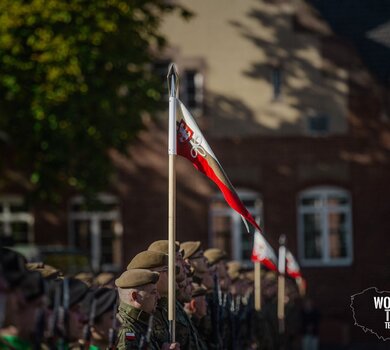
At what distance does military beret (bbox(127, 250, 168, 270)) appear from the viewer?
940 centimetres

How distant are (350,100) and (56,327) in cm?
2817

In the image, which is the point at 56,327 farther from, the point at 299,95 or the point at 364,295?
the point at 364,295

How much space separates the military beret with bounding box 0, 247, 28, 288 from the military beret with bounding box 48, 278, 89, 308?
43.5 inches

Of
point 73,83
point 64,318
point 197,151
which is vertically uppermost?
point 73,83

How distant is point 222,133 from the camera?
114 ft

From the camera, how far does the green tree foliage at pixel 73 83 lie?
88.7 feet

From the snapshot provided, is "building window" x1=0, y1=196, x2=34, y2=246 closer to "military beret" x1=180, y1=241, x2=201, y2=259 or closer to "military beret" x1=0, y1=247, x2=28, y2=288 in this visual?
"military beret" x1=180, y1=241, x2=201, y2=259

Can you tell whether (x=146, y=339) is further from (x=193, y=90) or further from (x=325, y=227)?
(x=193, y=90)

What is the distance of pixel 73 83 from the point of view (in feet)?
88.8

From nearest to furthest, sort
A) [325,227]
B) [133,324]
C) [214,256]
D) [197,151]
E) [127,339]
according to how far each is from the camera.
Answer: [127,339], [133,324], [197,151], [214,256], [325,227]

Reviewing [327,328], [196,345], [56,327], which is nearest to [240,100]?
[327,328]

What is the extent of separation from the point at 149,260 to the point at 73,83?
701 inches

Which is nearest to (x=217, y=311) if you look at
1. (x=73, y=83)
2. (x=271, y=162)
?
(x=73, y=83)

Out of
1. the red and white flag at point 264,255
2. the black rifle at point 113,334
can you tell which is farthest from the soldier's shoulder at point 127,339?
the red and white flag at point 264,255
